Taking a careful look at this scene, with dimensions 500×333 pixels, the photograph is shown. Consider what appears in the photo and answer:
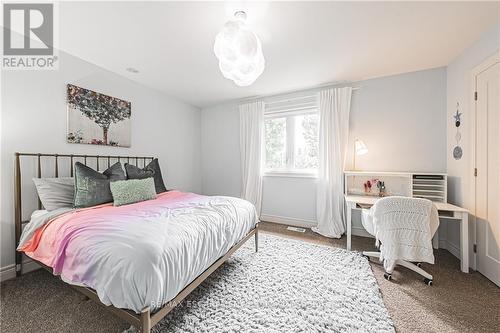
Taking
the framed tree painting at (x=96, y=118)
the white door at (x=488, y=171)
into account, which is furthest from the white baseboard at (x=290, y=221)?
the framed tree painting at (x=96, y=118)

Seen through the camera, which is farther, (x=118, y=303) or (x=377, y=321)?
(x=377, y=321)

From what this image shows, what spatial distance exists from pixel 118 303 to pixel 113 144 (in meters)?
2.45

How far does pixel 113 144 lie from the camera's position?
2.85m

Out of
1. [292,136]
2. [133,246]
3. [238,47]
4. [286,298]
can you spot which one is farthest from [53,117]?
[292,136]

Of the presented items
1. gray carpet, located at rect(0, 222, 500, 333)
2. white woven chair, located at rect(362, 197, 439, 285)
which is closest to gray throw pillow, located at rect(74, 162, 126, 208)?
gray carpet, located at rect(0, 222, 500, 333)

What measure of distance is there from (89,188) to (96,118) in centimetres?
115

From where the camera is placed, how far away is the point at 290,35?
80.2 inches

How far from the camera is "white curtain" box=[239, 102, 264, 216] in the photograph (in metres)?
3.84

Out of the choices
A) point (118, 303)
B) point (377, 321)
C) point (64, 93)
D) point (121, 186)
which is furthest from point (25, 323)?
point (377, 321)

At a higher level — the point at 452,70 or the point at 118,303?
the point at 452,70

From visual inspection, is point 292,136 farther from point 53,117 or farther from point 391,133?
point 53,117

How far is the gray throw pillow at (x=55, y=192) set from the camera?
6.34ft

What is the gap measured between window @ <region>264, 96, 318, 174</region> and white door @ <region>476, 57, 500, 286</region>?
192 centimetres

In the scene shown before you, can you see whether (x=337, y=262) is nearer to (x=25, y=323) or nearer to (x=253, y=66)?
(x=253, y=66)
